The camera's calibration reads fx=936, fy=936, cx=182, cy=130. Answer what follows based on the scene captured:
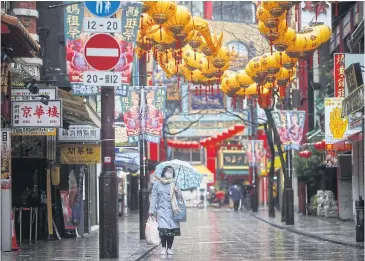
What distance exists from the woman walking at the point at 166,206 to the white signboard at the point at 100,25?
505 cm

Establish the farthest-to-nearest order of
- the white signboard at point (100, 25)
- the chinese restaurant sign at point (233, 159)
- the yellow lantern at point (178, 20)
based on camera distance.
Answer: the chinese restaurant sign at point (233, 159), the yellow lantern at point (178, 20), the white signboard at point (100, 25)

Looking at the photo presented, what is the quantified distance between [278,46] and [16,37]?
734 cm

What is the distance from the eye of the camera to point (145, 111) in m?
27.5

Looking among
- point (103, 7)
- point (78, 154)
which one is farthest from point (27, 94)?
point (78, 154)

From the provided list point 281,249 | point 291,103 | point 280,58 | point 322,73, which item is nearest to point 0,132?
point 281,249

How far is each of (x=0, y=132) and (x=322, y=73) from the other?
95.3ft

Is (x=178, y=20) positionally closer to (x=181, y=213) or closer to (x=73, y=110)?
(x=181, y=213)

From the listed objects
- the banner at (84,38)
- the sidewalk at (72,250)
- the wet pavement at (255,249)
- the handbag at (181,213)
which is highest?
the banner at (84,38)

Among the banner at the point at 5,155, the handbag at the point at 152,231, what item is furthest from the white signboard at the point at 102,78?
the handbag at the point at 152,231

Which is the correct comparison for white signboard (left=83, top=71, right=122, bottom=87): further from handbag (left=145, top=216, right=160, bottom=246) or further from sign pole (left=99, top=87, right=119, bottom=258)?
handbag (left=145, top=216, right=160, bottom=246)

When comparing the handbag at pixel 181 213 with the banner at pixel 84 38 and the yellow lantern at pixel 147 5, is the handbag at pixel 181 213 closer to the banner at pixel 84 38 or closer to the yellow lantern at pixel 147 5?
the banner at pixel 84 38

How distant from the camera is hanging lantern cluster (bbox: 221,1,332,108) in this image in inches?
864

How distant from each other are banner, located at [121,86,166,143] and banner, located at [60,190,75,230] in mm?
2909

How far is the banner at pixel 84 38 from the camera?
18.3m
